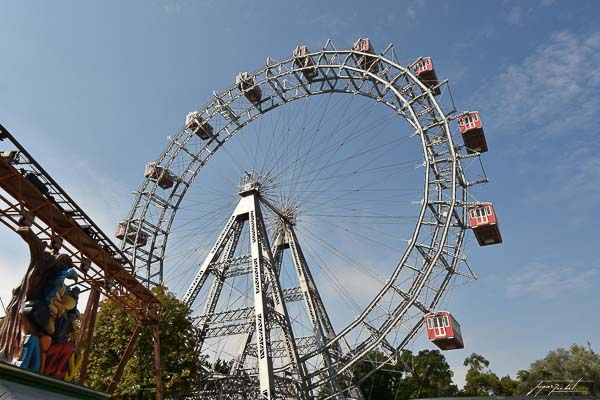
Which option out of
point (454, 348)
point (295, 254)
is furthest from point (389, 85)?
point (454, 348)

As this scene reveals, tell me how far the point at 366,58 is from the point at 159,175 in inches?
551

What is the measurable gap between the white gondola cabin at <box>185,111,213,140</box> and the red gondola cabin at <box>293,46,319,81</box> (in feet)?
22.1

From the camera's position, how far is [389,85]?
25516mm

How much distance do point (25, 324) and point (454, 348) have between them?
654 inches

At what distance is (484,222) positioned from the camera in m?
22.0

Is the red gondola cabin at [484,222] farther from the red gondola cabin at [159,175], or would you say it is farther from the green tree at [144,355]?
the red gondola cabin at [159,175]

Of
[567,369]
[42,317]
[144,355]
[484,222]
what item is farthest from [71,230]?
[567,369]

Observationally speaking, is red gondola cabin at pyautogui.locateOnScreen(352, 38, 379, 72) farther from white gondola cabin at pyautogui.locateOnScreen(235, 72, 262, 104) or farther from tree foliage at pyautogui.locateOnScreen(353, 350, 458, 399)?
tree foliage at pyautogui.locateOnScreen(353, 350, 458, 399)

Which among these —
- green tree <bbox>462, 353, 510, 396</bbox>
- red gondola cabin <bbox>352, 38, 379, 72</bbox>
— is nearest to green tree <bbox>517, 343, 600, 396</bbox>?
green tree <bbox>462, 353, 510, 396</bbox>

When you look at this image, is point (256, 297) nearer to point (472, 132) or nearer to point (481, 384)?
point (472, 132)

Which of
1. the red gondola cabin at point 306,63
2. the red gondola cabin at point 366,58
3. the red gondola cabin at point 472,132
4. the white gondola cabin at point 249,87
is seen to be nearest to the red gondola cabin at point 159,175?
the white gondola cabin at point 249,87

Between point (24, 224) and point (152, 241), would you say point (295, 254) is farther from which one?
point (24, 224)

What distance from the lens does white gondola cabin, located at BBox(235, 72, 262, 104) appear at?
2939cm

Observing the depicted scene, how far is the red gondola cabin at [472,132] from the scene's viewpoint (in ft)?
78.3
